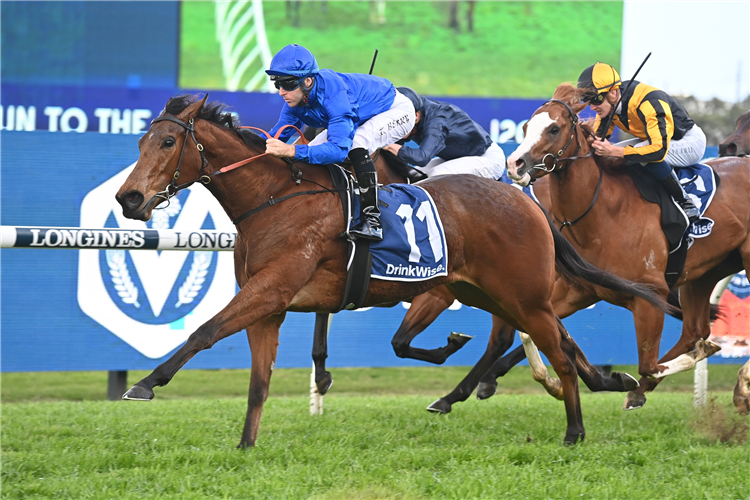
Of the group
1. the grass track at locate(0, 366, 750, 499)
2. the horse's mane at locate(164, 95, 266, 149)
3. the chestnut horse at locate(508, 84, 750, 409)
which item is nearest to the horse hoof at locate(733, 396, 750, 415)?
the grass track at locate(0, 366, 750, 499)

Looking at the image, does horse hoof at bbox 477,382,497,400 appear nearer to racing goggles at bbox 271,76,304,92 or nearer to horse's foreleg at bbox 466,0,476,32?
racing goggles at bbox 271,76,304,92

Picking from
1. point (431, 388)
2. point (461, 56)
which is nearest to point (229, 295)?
point (431, 388)

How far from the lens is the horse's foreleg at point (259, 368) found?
417 cm

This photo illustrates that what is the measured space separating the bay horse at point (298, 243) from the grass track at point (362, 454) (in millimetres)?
381

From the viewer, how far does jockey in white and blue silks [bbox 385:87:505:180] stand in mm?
4973

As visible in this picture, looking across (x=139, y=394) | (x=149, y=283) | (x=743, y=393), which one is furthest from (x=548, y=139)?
(x=149, y=283)

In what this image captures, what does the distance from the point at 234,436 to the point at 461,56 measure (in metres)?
16.1

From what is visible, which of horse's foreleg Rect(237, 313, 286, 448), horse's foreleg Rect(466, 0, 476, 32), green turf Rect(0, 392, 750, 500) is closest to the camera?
green turf Rect(0, 392, 750, 500)

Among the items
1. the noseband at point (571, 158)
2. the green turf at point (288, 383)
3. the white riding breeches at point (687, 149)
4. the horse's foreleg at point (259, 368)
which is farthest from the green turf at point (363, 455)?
the green turf at point (288, 383)

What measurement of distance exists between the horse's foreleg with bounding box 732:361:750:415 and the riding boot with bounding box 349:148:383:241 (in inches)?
100

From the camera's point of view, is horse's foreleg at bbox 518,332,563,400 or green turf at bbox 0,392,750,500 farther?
horse's foreleg at bbox 518,332,563,400

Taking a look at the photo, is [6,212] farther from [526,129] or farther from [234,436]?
[526,129]

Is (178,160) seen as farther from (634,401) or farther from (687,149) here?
(687,149)

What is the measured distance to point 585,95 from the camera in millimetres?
5270
